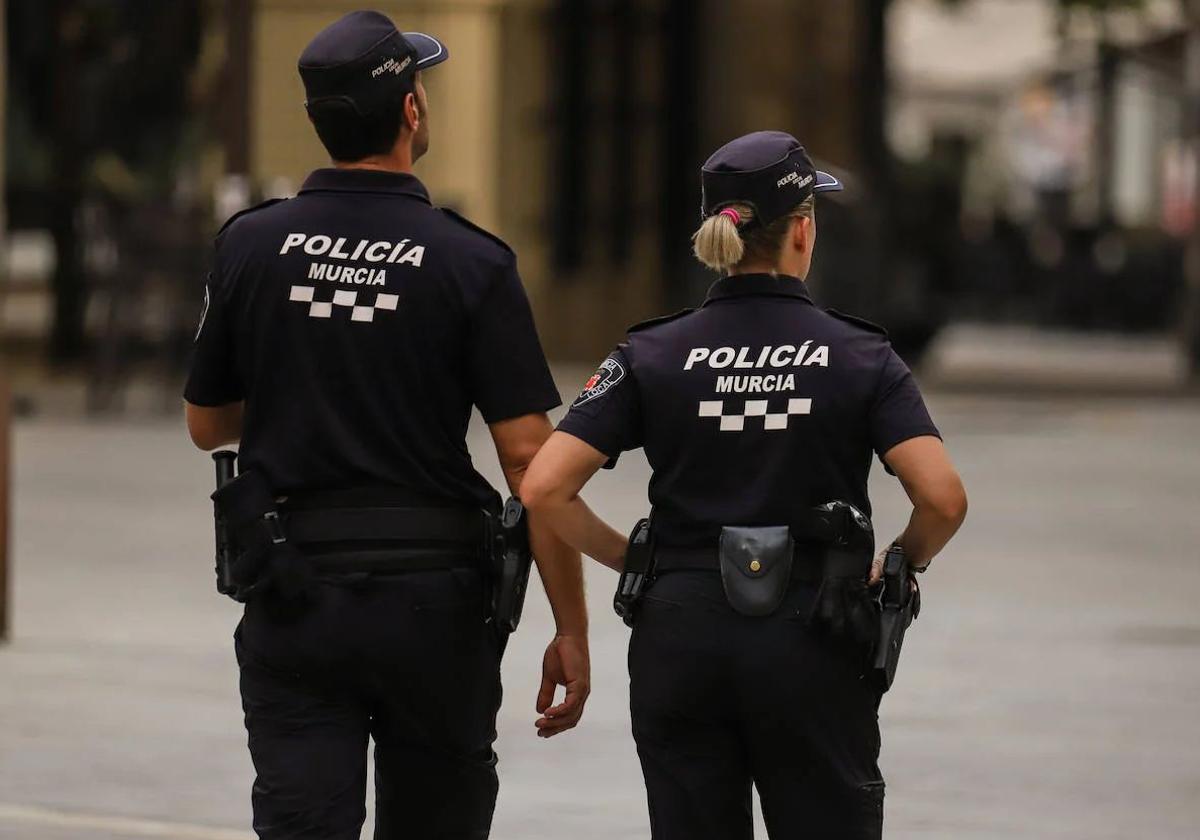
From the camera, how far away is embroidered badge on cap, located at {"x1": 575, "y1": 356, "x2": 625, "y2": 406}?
169 inches

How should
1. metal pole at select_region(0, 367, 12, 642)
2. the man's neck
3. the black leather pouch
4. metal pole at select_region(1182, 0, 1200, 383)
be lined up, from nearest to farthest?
the black leather pouch, the man's neck, metal pole at select_region(0, 367, 12, 642), metal pole at select_region(1182, 0, 1200, 383)

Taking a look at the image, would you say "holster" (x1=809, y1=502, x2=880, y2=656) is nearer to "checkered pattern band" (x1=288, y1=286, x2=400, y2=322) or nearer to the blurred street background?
"checkered pattern band" (x1=288, y1=286, x2=400, y2=322)

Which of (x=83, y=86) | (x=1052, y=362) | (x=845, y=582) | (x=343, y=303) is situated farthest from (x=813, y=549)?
(x=1052, y=362)

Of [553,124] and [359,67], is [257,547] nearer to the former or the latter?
[359,67]

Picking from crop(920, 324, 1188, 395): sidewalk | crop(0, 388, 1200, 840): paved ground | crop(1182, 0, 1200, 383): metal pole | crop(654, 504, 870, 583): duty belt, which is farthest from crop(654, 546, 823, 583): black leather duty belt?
crop(1182, 0, 1200, 383): metal pole

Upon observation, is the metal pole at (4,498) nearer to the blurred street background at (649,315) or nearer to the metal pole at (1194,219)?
the blurred street background at (649,315)

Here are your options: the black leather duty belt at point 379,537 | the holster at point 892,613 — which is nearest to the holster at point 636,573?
the black leather duty belt at point 379,537

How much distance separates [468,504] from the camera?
4.42 m

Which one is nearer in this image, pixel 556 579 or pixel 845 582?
pixel 845 582

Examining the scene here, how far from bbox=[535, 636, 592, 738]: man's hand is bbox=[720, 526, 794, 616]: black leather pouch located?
0.38 metres

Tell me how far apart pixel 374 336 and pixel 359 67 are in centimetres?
41

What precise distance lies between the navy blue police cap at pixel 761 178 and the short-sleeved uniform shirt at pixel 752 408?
115mm

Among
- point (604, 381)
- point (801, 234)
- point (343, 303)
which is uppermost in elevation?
point (801, 234)

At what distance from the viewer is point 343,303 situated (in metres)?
4.34
